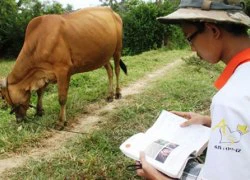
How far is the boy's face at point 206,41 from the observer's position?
1809 millimetres

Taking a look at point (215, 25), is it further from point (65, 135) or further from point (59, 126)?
point (59, 126)

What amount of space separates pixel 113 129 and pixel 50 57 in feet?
4.92

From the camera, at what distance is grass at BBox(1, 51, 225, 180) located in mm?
4206

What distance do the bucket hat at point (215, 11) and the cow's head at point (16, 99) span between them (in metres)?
4.93

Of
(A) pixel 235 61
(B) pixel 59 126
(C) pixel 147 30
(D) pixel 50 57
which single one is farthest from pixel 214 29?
(C) pixel 147 30

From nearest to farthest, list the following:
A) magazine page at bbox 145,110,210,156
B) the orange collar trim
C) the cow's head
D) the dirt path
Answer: the orange collar trim < magazine page at bbox 145,110,210,156 < the dirt path < the cow's head

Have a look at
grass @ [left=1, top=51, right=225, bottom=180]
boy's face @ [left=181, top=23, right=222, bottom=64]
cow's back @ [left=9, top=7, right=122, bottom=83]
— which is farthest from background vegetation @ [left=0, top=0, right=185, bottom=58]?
boy's face @ [left=181, top=23, right=222, bottom=64]

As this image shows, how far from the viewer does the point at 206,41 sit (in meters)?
1.85

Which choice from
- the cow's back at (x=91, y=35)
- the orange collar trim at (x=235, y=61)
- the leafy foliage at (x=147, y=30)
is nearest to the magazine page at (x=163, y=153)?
the orange collar trim at (x=235, y=61)

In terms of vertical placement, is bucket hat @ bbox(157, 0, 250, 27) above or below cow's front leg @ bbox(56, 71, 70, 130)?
above

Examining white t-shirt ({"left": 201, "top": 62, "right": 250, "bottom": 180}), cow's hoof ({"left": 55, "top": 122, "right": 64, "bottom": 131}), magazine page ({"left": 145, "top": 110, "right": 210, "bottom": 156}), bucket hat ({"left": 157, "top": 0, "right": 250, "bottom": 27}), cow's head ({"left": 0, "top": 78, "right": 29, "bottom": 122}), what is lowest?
cow's hoof ({"left": 55, "top": 122, "right": 64, "bottom": 131})

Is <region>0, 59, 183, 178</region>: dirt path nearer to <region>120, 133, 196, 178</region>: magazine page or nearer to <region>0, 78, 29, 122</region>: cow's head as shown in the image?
<region>0, 78, 29, 122</region>: cow's head

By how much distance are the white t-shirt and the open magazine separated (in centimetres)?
67

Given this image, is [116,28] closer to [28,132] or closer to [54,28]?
[54,28]
